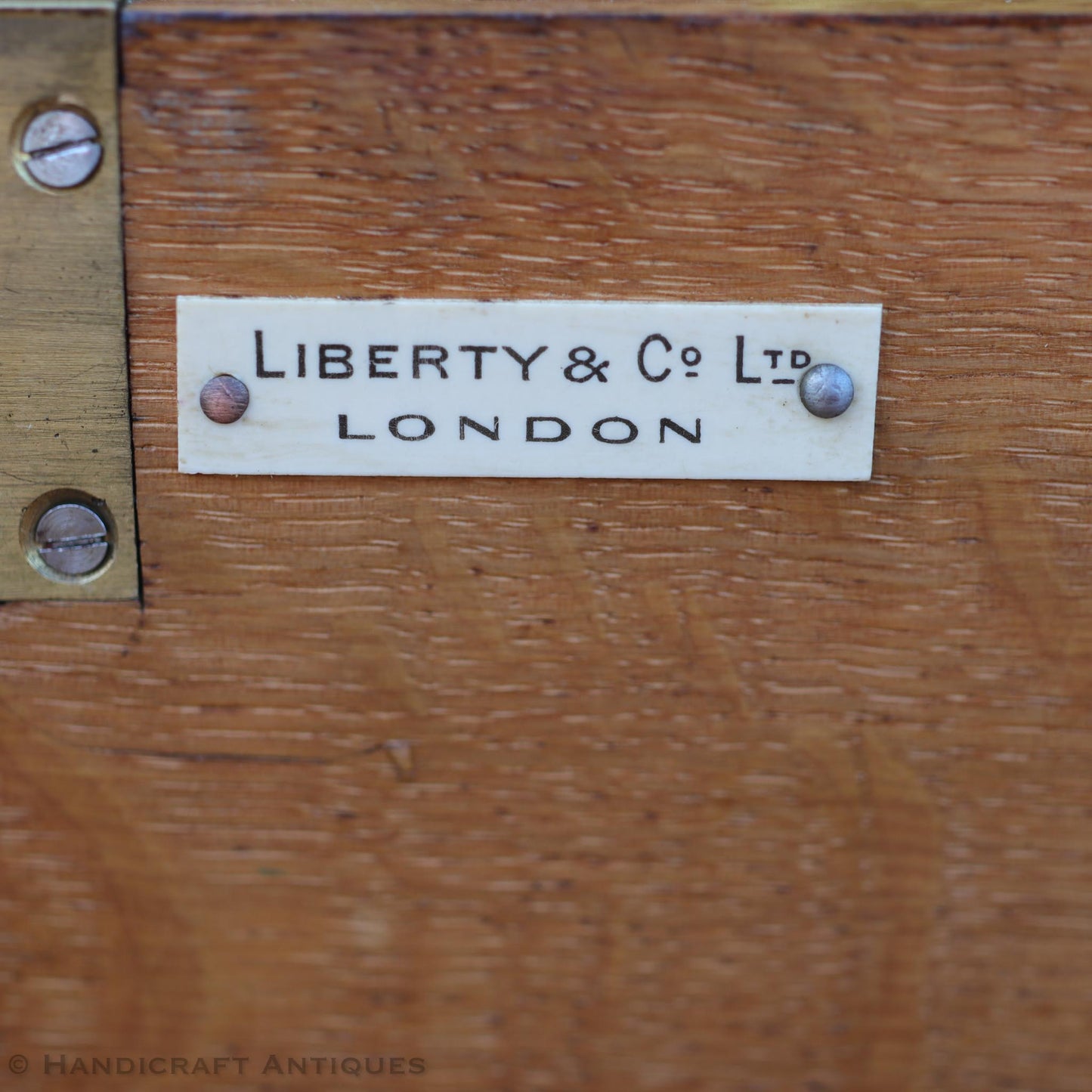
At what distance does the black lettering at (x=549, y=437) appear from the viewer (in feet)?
1.41

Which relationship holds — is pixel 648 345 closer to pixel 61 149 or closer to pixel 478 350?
pixel 478 350

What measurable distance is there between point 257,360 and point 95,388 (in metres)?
0.07

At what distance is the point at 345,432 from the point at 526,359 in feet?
0.27

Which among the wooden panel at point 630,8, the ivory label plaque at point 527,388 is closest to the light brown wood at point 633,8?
the wooden panel at point 630,8

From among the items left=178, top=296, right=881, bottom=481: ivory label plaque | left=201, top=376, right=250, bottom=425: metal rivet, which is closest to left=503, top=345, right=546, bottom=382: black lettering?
left=178, top=296, right=881, bottom=481: ivory label plaque

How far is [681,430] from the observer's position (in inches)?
17.0

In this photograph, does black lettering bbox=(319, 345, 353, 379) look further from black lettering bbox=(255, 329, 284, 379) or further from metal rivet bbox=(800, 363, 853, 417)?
metal rivet bbox=(800, 363, 853, 417)

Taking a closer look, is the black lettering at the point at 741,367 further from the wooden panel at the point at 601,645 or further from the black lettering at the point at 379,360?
the black lettering at the point at 379,360

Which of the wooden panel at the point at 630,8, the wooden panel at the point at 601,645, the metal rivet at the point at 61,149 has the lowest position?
Result: the wooden panel at the point at 601,645

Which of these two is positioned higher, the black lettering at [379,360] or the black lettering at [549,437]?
the black lettering at [379,360]

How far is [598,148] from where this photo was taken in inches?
16.4

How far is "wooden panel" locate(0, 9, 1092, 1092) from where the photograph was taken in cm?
41

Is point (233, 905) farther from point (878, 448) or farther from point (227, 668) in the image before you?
point (878, 448)

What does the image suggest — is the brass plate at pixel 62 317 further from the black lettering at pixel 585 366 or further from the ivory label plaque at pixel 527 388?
the black lettering at pixel 585 366
